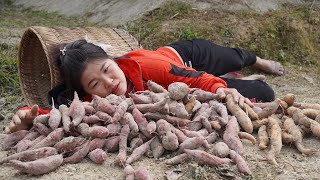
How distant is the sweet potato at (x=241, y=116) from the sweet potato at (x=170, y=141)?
0.42 metres

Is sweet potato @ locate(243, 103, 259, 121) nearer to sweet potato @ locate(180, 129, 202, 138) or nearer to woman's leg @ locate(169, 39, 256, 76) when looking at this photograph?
sweet potato @ locate(180, 129, 202, 138)

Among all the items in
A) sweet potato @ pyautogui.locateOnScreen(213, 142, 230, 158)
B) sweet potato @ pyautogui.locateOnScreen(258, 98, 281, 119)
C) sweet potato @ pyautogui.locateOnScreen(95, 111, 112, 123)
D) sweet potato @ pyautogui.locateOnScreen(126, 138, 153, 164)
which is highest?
sweet potato @ pyautogui.locateOnScreen(95, 111, 112, 123)

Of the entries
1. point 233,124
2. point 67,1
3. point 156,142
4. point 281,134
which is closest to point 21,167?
point 156,142

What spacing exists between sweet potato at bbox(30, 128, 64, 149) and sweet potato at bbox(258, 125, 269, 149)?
0.98 metres

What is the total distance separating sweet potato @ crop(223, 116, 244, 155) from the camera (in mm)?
2303

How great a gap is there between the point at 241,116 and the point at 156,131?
46cm

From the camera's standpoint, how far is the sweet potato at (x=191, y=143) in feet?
7.45

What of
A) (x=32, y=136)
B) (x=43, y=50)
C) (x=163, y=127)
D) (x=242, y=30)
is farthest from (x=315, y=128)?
(x=242, y=30)

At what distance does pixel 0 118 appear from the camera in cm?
379

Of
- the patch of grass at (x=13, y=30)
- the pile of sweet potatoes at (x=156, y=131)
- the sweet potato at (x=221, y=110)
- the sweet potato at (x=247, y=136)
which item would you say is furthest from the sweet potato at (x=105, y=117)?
the patch of grass at (x=13, y=30)

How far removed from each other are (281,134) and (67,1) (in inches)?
237

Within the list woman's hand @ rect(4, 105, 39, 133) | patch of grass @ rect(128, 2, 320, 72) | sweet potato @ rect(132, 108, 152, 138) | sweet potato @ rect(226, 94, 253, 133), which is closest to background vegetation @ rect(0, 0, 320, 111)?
patch of grass @ rect(128, 2, 320, 72)

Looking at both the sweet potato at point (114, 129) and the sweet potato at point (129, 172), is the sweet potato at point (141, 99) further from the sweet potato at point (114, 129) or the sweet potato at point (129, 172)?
the sweet potato at point (129, 172)

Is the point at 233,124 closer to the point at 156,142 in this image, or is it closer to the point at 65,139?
the point at 156,142
